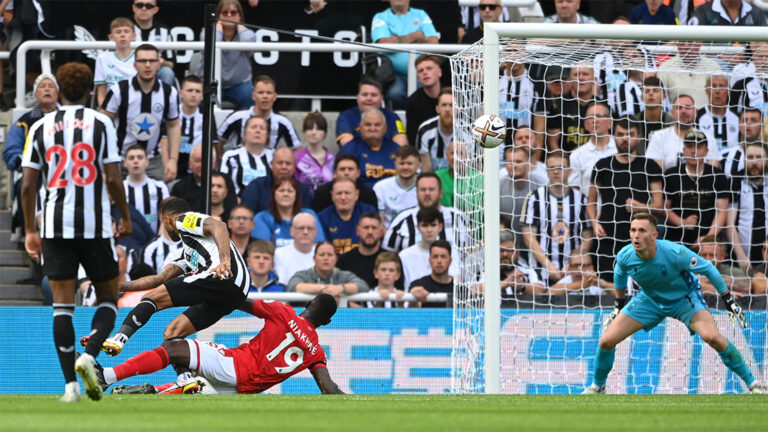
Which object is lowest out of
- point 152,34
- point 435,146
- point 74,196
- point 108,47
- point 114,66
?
point 74,196

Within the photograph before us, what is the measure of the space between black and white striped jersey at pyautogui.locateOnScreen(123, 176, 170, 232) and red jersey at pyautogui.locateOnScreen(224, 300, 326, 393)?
3.12 meters

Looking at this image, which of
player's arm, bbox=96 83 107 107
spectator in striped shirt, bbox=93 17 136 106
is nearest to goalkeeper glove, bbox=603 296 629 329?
spectator in striped shirt, bbox=93 17 136 106

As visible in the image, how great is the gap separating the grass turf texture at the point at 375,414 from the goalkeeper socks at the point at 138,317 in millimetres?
485

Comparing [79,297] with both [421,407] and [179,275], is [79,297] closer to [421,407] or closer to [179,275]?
[179,275]

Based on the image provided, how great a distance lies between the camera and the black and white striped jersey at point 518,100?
14.0m

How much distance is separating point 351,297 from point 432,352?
0.96m

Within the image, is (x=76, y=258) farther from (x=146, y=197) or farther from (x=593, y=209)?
(x=593, y=209)

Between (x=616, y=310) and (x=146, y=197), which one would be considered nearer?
(x=616, y=310)

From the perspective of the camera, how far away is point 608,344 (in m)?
11.3

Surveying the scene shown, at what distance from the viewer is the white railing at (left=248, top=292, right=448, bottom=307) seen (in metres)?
12.0

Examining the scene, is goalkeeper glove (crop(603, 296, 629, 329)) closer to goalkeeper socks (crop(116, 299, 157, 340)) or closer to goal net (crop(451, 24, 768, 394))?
goal net (crop(451, 24, 768, 394))

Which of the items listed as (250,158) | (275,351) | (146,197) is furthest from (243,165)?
(275,351)

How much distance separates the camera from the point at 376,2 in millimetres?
17219

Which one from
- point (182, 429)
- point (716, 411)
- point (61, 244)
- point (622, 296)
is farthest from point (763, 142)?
point (182, 429)
